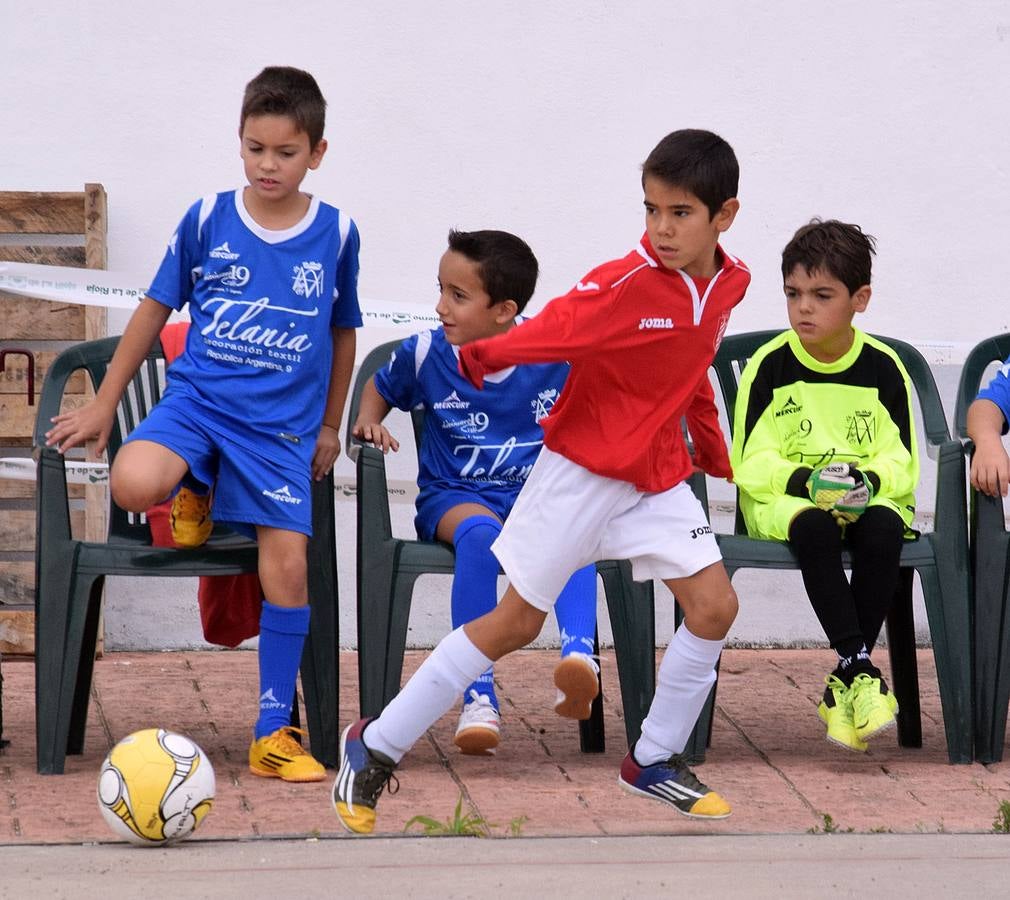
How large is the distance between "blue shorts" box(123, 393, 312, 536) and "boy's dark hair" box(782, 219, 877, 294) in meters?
1.46

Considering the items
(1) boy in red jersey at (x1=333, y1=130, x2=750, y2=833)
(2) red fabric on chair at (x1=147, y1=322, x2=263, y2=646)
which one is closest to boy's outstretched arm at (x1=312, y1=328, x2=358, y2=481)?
(2) red fabric on chair at (x1=147, y1=322, x2=263, y2=646)

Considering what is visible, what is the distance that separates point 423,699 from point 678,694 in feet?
1.81

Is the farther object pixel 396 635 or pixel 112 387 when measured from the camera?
pixel 396 635

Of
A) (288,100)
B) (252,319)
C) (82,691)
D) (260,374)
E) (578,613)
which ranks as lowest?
(82,691)

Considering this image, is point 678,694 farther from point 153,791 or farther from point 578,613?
point 153,791

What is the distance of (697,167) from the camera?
354 centimetres

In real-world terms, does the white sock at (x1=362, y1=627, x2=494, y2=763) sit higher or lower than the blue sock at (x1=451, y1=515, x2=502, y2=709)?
lower

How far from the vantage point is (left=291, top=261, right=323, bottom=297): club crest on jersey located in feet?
13.6

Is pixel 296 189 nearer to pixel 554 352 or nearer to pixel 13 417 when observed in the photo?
pixel 554 352

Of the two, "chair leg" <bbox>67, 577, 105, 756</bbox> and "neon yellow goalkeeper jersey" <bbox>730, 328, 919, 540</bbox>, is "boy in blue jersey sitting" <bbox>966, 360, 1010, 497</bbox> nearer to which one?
"neon yellow goalkeeper jersey" <bbox>730, 328, 919, 540</bbox>

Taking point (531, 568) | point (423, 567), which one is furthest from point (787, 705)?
point (531, 568)

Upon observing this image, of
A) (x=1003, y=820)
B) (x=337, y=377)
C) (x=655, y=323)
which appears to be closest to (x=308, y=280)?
(x=337, y=377)

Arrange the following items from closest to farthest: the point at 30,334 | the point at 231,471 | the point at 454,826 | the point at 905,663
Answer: the point at 454,826 → the point at 231,471 → the point at 905,663 → the point at 30,334

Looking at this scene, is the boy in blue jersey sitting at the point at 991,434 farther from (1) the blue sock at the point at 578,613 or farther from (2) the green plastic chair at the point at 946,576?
(1) the blue sock at the point at 578,613
